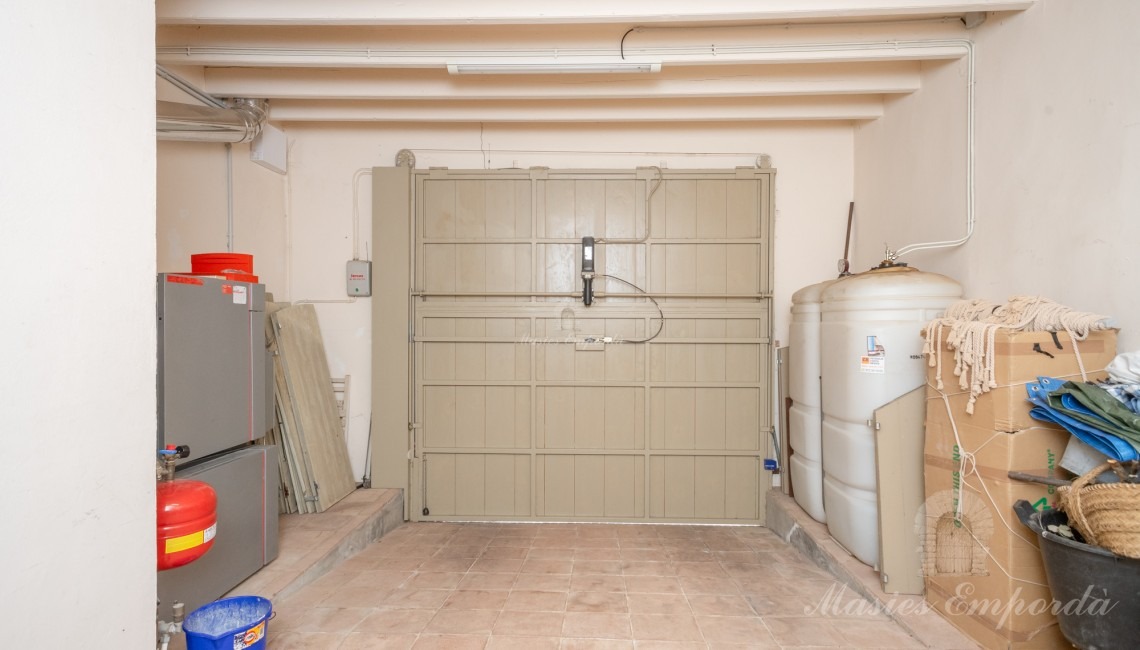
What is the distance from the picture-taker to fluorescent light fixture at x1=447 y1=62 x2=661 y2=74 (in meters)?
3.17

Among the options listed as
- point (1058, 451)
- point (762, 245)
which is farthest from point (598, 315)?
point (1058, 451)

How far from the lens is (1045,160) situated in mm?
2471

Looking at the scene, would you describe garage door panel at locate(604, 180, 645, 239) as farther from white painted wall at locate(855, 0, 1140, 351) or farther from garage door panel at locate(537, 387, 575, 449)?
white painted wall at locate(855, 0, 1140, 351)

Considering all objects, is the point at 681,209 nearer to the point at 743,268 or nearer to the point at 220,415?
the point at 743,268

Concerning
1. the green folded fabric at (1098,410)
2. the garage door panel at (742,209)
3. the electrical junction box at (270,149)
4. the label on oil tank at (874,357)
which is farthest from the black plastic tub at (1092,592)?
the electrical junction box at (270,149)

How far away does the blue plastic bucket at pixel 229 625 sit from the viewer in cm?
191

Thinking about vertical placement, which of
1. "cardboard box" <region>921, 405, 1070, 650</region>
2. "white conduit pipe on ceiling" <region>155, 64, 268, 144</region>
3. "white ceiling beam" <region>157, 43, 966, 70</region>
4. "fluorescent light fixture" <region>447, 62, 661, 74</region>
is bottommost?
"cardboard box" <region>921, 405, 1070, 650</region>

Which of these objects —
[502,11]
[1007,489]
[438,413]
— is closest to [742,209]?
[502,11]

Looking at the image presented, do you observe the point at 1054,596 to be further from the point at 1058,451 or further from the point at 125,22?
the point at 125,22

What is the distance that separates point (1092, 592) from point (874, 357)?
1325 mm

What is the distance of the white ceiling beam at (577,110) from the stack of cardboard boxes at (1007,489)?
2.39 metres

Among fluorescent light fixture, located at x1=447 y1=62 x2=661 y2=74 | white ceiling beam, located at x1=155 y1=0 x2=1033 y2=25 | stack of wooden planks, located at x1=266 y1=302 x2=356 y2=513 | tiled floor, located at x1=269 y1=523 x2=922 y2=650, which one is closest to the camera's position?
tiled floor, located at x1=269 y1=523 x2=922 y2=650

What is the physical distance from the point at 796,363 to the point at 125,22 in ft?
12.4

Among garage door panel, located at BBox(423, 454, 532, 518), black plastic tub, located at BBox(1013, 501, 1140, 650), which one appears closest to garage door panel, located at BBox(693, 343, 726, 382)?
garage door panel, located at BBox(423, 454, 532, 518)
